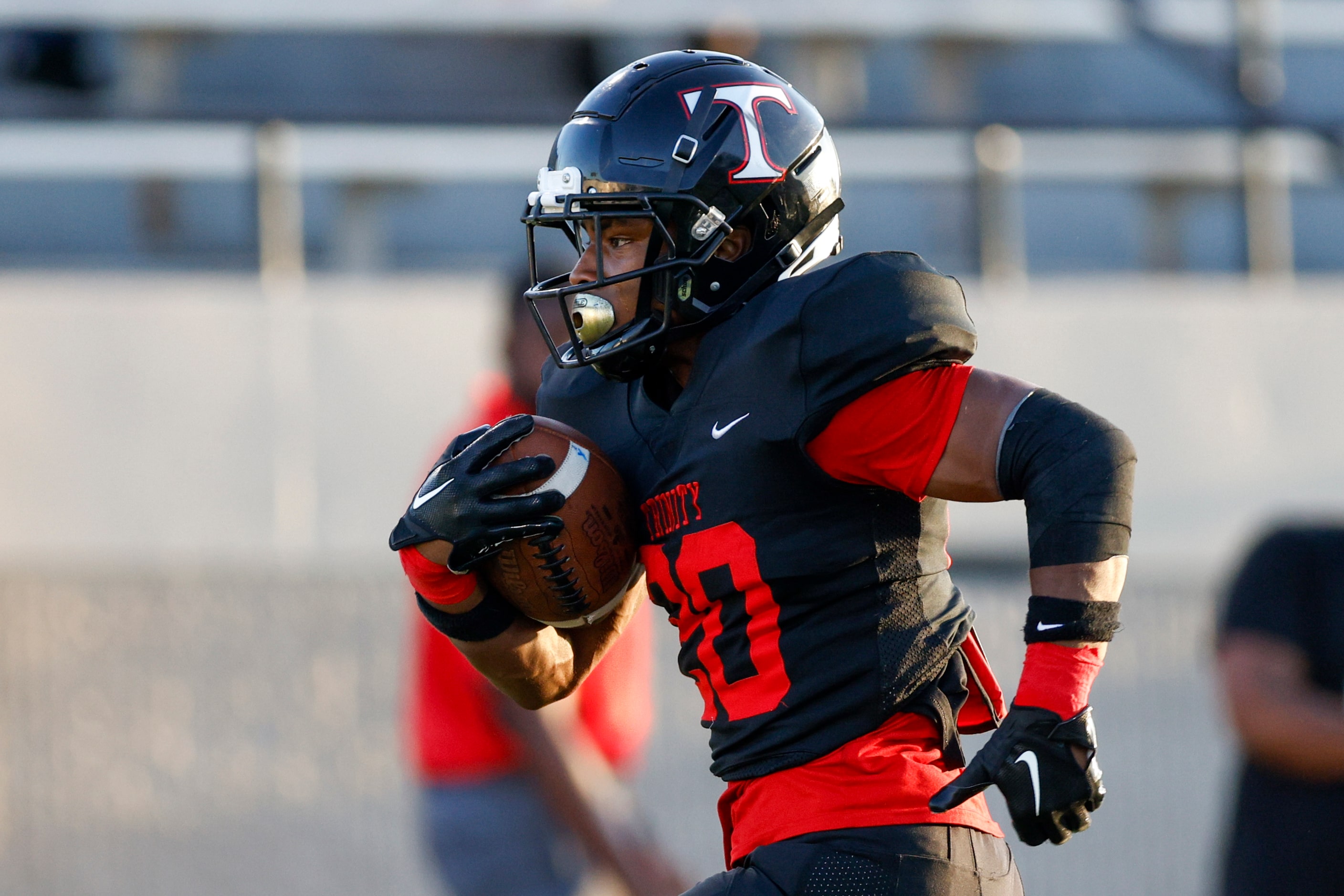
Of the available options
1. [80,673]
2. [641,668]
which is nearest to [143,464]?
[80,673]

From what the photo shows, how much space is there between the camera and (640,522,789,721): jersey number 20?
1.92 m

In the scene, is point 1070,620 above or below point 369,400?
above

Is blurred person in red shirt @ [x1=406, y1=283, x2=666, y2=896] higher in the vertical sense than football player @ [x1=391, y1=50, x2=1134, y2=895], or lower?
lower

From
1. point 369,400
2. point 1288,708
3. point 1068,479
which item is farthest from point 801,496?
point 369,400

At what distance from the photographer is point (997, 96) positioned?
6738 millimetres

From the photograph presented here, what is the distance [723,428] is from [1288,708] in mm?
1617

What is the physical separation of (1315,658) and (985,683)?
1.40m

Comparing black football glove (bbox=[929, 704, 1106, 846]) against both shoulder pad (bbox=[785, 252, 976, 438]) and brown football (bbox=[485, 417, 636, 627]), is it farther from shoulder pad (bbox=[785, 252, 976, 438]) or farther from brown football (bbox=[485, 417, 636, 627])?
brown football (bbox=[485, 417, 636, 627])

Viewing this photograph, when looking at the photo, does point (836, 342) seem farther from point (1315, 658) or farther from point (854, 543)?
point (1315, 658)

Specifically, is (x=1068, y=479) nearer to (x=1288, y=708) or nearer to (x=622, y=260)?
(x=622, y=260)

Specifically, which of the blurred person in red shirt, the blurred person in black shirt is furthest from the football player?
the blurred person in red shirt

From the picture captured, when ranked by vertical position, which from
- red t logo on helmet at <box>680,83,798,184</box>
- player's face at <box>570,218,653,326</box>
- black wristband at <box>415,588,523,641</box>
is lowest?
black wristband at <box>415,588,523,641</box>

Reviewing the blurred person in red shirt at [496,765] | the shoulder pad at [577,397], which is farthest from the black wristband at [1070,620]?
the blurred person in red shirt at [496,765]

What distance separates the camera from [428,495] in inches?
81.4
